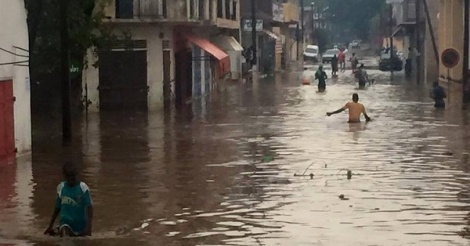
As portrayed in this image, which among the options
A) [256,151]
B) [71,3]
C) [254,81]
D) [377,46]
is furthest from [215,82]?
[377,46]

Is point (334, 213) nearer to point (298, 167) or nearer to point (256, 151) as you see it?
point (298, 167)

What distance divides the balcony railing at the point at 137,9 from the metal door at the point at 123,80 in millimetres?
1336

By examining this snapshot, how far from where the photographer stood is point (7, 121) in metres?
23.1

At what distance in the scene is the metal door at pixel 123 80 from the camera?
41156 mm

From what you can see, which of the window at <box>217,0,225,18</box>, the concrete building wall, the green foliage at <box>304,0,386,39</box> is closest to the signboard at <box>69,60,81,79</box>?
the window at <box>217,0,225,18</box>

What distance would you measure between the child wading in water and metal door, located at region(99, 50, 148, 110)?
28.3m

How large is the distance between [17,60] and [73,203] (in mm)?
11717

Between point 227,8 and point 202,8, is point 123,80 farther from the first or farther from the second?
point 227,8

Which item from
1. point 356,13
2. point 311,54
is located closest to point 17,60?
point 311,54

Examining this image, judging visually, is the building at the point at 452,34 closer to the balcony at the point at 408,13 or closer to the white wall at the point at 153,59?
the balcony at the point at 408,13

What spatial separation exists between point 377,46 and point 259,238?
5504 inches

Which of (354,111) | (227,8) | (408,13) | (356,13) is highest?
(356,13)

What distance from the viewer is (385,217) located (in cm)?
1468

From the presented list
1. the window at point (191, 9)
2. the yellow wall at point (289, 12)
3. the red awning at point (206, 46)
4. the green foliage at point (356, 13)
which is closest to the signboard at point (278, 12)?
the yellow wall at point (289, 12)
